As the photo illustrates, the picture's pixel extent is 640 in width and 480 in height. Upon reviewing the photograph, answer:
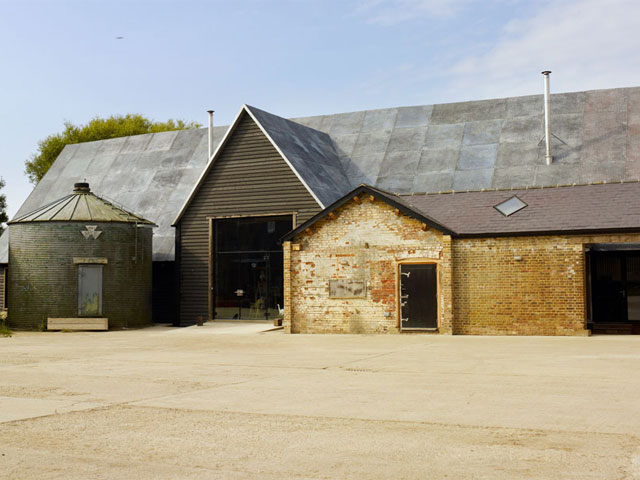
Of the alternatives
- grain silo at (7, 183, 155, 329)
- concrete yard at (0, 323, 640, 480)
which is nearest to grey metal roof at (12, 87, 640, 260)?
grain silo at (7, 183, 155, 329)

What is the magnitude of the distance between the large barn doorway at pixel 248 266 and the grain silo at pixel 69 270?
11.3 feet

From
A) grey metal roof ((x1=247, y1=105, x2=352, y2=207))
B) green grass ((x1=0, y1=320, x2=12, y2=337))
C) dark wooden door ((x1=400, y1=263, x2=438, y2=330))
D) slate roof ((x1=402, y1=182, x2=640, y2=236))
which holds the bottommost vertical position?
green grass ((x1=0, y1=320, x2=12, y2=337))

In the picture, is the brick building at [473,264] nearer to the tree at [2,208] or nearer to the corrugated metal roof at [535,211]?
the corrugated metal roof at [535,211]

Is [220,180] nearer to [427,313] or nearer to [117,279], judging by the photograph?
[117,279]

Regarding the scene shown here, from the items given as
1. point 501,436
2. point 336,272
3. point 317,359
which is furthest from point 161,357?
point 501,436

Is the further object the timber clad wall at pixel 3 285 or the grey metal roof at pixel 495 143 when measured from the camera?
the timber clad wall at pixel 3 285

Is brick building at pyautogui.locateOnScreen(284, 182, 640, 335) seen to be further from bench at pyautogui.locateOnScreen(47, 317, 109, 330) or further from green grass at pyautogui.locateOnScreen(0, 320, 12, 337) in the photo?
green grass at pyautogui.locateOnScreen(0, 320, 12, 337)

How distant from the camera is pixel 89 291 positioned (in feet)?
91.9

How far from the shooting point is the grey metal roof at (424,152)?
29.2 metres

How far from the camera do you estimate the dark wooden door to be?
2331cm

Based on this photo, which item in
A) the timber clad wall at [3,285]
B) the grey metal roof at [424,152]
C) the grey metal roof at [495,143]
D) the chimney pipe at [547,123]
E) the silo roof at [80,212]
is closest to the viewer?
the silo roof at [80,212]

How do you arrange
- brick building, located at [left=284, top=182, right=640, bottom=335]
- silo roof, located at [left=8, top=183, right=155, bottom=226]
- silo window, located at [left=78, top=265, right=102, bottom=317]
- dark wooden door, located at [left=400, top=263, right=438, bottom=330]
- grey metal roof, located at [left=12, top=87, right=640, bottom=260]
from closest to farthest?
brick building, located at [left=284, top=182, right=640, bottom=335] < dark wooden door, located at [left=400, top=263, right=438, bottom=330] < silo window, located at [left=78, top=265, right=102, bottom=317] < silo roof, located at [left=8, top=183, right=155, bottom=226] < grey metal roof, located at [left=12, top=87, right=640, bottom=260]

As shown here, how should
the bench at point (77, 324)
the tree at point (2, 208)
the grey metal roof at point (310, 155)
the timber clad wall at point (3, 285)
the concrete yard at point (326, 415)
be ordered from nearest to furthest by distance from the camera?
the concrete yard at point (326, 415)
the bench at point (77, 324)
the grey metal roof at point (310, 155)
the timber clad wall at point (3, 285)
the tree at point (2, 208)

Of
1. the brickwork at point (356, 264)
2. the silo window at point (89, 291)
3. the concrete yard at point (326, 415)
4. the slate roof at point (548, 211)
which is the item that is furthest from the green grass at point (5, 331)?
the slate roof at point (548, 211)
